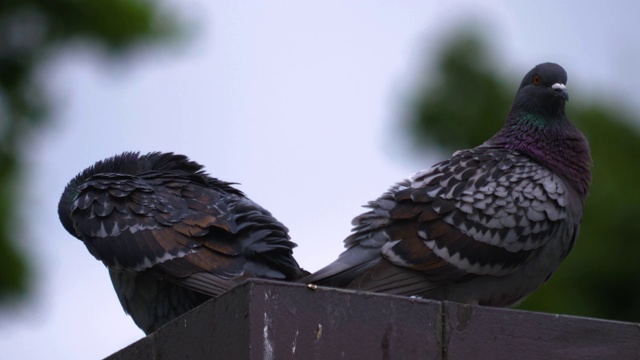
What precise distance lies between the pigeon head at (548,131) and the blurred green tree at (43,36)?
11.1m

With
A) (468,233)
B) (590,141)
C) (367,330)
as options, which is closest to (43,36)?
(590,141)

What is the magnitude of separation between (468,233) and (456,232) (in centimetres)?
8

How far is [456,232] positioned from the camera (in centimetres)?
992

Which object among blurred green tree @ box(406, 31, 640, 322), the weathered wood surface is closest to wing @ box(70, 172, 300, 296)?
the weathered wood surface

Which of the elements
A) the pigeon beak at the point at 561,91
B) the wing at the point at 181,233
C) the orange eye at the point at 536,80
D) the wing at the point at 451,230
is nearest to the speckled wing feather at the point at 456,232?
the wing at the point at 451,230

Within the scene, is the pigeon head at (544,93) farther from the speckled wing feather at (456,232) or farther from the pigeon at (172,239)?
the pigeon at (172,239)

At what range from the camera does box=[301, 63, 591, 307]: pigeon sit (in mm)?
9758

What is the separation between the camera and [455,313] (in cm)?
792

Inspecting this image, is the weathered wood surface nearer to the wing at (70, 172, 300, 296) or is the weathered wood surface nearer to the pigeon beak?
the wing at (70, 172, 300, 296)

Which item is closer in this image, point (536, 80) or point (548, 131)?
point (548, 131)

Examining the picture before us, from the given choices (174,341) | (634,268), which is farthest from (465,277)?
(634,268)

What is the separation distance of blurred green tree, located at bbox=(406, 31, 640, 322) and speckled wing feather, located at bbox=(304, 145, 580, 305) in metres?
12.0

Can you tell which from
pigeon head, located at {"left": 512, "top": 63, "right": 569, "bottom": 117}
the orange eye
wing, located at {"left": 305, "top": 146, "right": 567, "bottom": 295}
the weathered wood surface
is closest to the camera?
the weathered wood surface

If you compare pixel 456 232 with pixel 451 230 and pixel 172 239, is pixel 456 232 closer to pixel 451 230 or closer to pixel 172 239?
pixel 451 230
